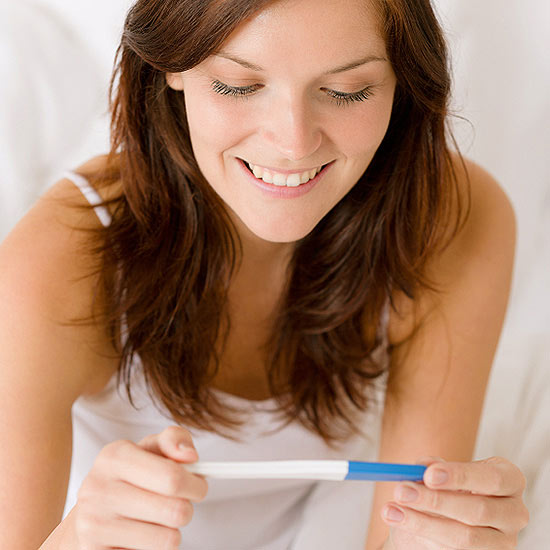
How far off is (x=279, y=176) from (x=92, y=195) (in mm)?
317

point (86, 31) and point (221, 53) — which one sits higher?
point (86, 31)

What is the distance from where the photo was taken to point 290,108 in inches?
37.9

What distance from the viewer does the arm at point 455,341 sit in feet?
4.44

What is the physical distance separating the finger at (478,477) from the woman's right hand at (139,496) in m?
0.25

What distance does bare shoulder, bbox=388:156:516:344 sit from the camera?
4.48ft

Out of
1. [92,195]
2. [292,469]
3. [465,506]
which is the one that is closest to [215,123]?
[92,195]

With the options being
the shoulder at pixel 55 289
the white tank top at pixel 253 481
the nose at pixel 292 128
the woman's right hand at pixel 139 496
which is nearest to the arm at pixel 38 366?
the shoulder at pixel 55 289

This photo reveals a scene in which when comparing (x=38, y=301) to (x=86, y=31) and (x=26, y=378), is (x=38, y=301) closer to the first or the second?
(x=26, y=378)

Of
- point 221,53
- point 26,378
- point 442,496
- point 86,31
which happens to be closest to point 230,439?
point 26,378

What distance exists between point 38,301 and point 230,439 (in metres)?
0.41

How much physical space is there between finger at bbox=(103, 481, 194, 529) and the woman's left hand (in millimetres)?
231

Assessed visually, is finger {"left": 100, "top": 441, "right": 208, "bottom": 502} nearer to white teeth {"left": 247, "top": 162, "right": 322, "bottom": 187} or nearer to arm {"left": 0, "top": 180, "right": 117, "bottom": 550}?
arm {"left": 0, "top": 180, "right": 117, "bottom": 550}

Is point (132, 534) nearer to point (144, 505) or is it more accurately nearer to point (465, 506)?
point (144, 505)

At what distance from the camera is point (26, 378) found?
43.5 inches
